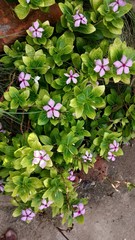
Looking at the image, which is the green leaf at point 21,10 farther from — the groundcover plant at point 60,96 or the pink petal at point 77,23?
the pink petal at point 77,23

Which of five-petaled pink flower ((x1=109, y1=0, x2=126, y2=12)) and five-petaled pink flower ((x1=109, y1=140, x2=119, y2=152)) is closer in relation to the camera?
five-petaled pink flower ((x1=109, y1=0, x2=126, y2=12))

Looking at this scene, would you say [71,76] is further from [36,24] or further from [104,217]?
[104,217]

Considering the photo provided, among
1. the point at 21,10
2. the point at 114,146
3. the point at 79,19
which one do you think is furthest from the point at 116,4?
the point at 114,146

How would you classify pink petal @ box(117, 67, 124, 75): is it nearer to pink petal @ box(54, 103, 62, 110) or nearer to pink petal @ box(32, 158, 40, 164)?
pink petal @ box(54, 103, 62, 110)

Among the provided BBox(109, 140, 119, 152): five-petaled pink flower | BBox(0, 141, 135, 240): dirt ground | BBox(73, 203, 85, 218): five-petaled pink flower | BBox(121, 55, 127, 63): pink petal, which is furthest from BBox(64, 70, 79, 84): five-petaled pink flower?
BBox(0, 141, 135, 240): dirt ground

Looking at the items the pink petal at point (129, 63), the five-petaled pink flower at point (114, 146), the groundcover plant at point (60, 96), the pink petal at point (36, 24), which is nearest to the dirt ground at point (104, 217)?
the groundcover plant at point (60, 96)

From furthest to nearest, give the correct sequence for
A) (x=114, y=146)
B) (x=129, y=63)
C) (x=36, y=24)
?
(x=114, y=146), (x=36, y=24), (x=129, y=63)

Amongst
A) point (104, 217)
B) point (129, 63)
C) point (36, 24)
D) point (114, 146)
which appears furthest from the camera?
point (104, 217)
